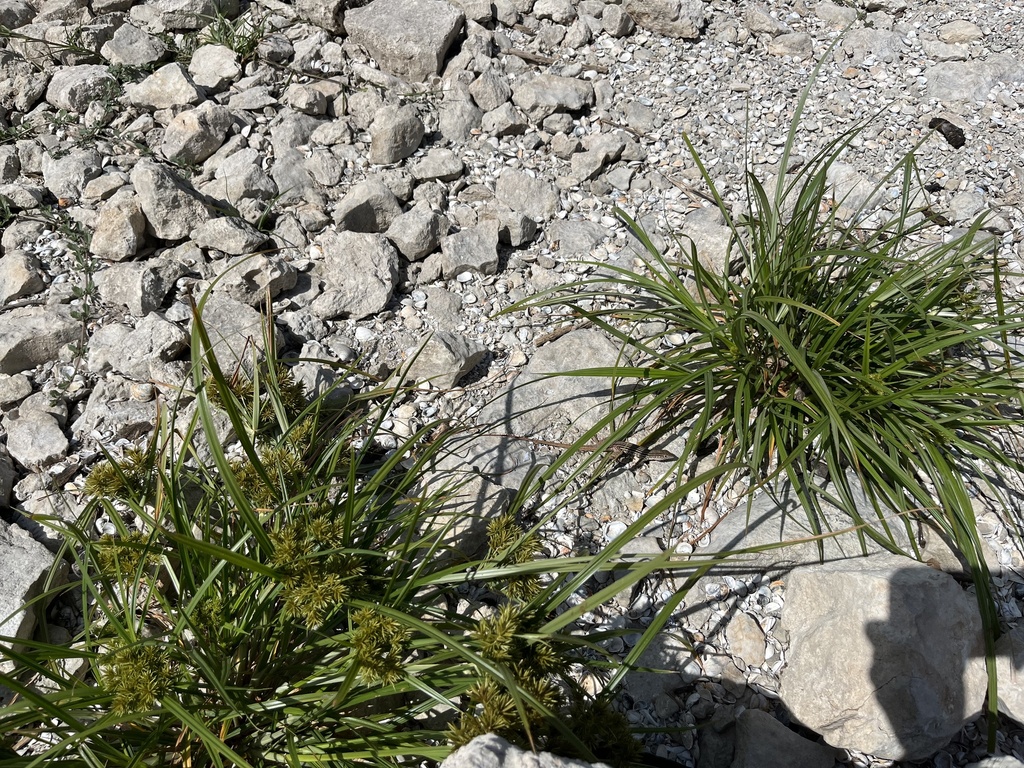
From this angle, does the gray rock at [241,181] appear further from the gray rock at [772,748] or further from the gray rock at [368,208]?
the gray rock at [772,748]

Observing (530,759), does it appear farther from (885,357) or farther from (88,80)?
(88,80)

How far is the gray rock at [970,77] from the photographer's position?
3963mm

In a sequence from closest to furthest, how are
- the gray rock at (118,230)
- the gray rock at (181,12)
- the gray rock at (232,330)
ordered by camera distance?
1. the gray rock at (232,330)
2. the gray rock at (118,230)
3. the gray rock at (181,12)

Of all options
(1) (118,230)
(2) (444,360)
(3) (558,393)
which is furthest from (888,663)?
(1) (118,230)

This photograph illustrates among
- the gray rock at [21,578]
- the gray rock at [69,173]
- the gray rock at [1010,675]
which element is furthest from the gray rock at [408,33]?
the gray rock at [1010,675]

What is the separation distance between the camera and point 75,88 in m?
3.65

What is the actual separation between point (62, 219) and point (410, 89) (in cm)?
174

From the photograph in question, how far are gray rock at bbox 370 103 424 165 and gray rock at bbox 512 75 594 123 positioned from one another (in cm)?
57

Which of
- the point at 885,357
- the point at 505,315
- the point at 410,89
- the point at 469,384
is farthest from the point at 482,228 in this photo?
the point at 885,357

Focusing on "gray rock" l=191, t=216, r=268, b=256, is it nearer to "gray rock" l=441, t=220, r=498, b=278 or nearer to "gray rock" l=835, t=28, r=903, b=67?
"gray rock" l=441, t=220, r=498, b=278

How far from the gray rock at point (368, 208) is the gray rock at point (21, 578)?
5.59ft

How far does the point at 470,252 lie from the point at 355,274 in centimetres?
50

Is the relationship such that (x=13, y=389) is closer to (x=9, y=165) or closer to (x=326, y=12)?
(x=9, y=165)

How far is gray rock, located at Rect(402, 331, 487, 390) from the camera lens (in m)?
2.97
